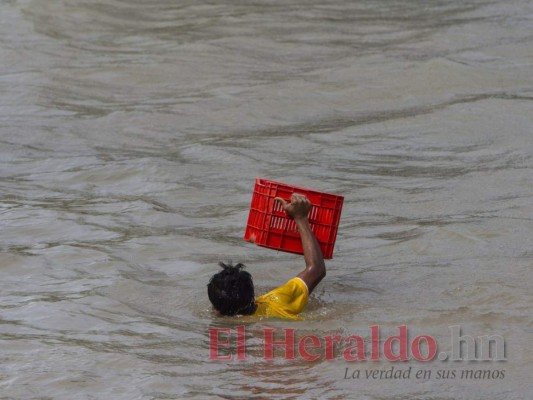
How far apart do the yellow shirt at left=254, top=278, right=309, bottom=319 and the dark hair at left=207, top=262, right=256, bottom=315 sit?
13 centimetres

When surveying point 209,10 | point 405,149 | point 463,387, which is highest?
point 209,10

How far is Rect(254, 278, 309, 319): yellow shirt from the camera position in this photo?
639cm

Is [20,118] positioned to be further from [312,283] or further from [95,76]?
[312,283]

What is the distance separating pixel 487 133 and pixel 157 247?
13.4ft

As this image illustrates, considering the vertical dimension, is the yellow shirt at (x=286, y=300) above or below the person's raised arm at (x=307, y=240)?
below

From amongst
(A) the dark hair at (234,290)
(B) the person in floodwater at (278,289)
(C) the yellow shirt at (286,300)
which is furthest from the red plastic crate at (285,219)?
(A) the dark hair at (234,290)

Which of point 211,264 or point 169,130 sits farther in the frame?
point 169,130

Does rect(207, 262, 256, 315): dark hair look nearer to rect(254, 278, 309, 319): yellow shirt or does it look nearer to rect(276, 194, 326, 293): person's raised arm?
rect(254, 278, 309, 319): yellow shirt

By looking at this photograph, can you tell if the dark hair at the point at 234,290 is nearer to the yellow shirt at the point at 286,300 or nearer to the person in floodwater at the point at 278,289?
the person in floodwater at the point at 278,289

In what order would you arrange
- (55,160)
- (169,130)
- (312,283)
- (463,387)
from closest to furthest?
1. (463,387)
2. (312,283)
3. (55,160)
4. (169,130)

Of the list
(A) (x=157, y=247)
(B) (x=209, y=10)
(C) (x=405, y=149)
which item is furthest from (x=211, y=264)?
(B) (x=209, y=10)

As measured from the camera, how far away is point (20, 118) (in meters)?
11.3

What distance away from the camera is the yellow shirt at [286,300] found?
639cm

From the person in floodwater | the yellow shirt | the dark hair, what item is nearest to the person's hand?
the person in floodwater
